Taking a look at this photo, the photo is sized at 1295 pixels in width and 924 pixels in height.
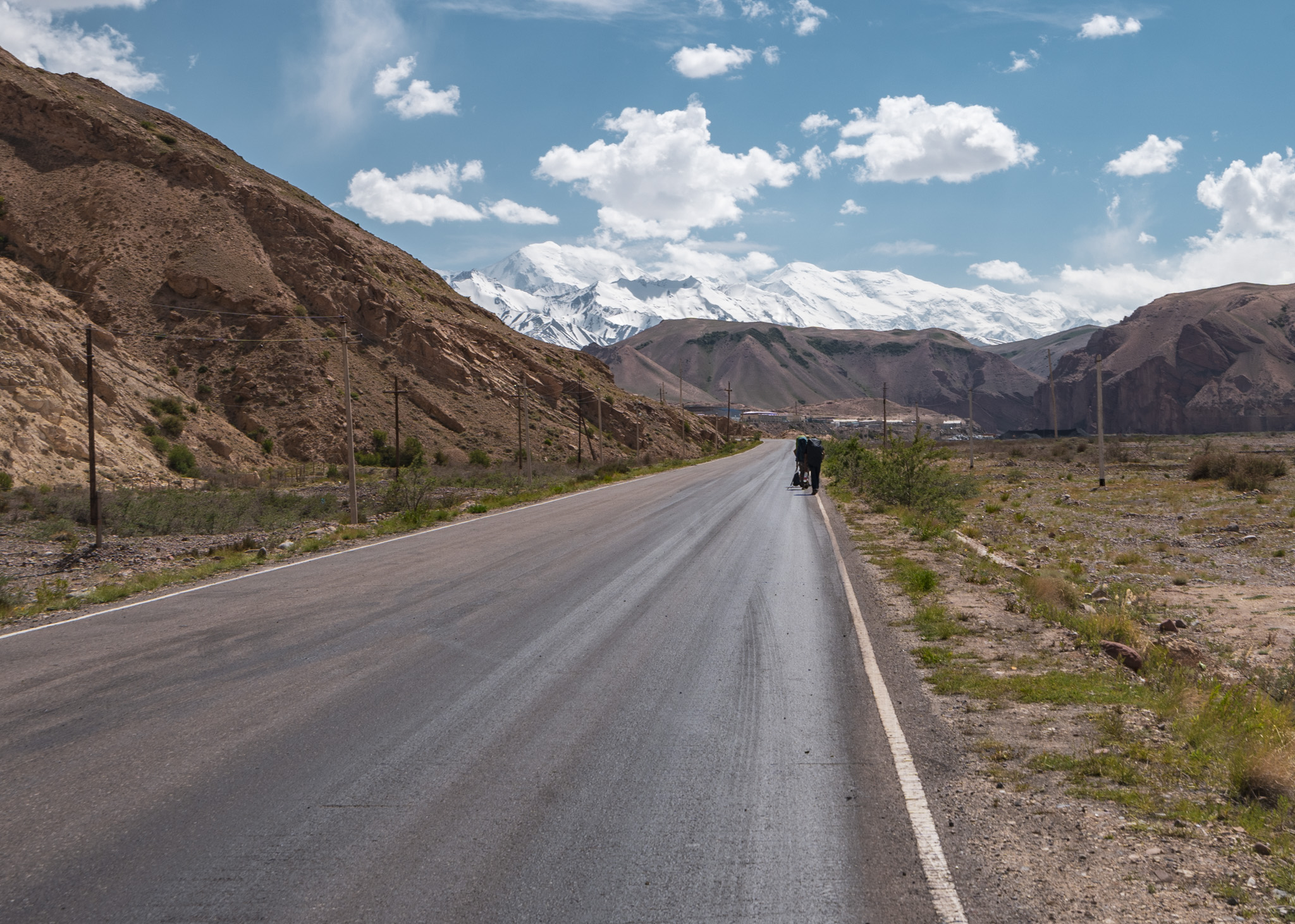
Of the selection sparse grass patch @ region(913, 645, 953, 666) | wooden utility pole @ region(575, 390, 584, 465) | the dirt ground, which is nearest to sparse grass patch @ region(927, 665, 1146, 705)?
the dirt ground

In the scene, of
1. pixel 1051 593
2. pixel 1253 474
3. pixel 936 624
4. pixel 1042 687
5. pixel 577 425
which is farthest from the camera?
pixel 577 425

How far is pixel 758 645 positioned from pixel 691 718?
8.10 feet

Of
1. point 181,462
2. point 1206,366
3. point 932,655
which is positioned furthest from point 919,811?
point 1206,366

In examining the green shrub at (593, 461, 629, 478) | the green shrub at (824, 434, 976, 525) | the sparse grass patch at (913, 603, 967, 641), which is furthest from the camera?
the green shrub at (593, 461, 629, 478)

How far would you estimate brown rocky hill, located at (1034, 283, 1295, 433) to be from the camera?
5871 inches

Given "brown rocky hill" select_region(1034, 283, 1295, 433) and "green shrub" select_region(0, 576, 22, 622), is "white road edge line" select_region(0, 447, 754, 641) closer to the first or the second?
"green shrub" select_region(0, 576, 22, 622)

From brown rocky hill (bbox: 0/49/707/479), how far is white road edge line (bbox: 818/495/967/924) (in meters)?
39.9

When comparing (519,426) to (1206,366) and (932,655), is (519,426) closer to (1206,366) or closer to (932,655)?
(932,655)

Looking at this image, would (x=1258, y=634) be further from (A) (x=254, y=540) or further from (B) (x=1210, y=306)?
(B) (x=1210, y=306)

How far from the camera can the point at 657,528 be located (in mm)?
19438

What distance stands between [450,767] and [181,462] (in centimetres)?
4007

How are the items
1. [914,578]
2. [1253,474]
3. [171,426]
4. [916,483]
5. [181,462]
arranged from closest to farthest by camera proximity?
[914,578]
[916,483]
[1253,474]
[181,462]
[171,426]

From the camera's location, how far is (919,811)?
465 centimetres

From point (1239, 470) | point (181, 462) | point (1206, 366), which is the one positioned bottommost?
point (1239, 470)
